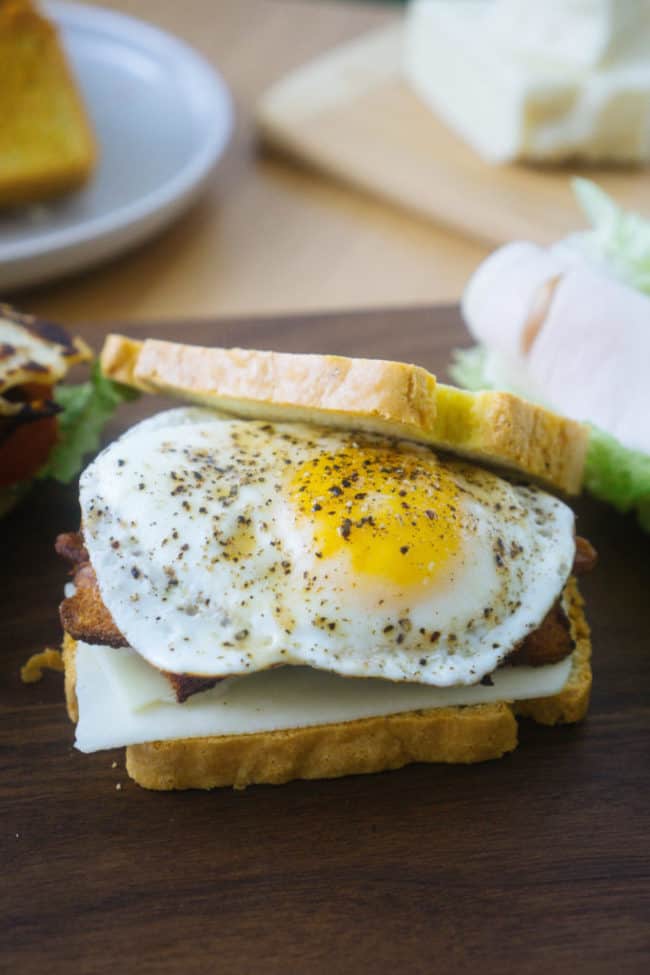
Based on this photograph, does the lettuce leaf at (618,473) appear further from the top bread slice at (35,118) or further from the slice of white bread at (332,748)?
the top bread slice at (35,118)

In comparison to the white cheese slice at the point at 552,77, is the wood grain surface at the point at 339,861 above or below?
below

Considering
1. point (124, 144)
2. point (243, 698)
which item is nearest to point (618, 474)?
point (243, 698)

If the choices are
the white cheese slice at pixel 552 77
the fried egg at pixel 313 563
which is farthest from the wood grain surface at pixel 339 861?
the white cheese slice at pixel 552 77

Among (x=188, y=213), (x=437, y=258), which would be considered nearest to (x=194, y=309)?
(x=188, y=213)

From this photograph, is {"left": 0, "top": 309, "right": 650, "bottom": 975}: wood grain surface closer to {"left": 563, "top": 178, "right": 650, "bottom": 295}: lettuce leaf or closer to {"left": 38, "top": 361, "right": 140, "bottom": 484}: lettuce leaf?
{"left": 38, "top": 361, "right": 140, "bottom": 484}: lettuce leaf

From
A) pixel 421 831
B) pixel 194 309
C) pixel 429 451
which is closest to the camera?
pixel 421 831

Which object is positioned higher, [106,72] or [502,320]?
[502,320]

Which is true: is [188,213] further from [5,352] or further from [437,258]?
[5,352]

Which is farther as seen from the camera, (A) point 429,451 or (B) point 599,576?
(B) point 599,576
